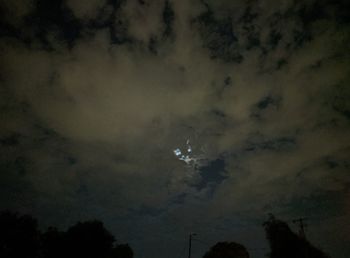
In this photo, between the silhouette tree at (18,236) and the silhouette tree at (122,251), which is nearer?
the silhouette tree at (18,236)

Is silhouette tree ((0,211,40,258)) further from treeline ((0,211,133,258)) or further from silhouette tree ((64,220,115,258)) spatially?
silhouette tree ((64,220,115,258))

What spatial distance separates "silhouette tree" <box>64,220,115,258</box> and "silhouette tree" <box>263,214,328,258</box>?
94.5ft

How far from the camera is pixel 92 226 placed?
186 feet

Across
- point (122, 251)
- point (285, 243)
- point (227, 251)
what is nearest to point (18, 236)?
point (122, 251)

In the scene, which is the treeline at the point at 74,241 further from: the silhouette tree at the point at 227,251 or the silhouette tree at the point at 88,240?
the silhouette tree at the point at 227,251

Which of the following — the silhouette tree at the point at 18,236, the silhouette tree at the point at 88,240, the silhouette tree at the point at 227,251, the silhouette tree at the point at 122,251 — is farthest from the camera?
the silhouette tree at the point at 122,251

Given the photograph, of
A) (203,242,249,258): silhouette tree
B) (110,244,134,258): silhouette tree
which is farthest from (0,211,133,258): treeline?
(203,242,249,258): silhouette tree

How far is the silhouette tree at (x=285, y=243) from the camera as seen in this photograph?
1942 inches

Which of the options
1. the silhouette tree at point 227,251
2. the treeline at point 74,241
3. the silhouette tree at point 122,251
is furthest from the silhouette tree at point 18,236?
the silhouette tree at point 227,251

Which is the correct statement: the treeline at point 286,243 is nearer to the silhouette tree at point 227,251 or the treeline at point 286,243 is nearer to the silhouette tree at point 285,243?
the silhouette tree at point 285,243

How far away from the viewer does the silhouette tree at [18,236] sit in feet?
162

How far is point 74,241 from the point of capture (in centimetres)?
5412

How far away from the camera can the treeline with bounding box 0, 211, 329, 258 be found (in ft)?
163

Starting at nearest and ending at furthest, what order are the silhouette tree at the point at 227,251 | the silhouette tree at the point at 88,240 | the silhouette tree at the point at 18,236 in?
the silhouette tree at the point at 18,236 → the silhouette tree at the point at 88,240 → the silhouette tree at the point at 227,251
